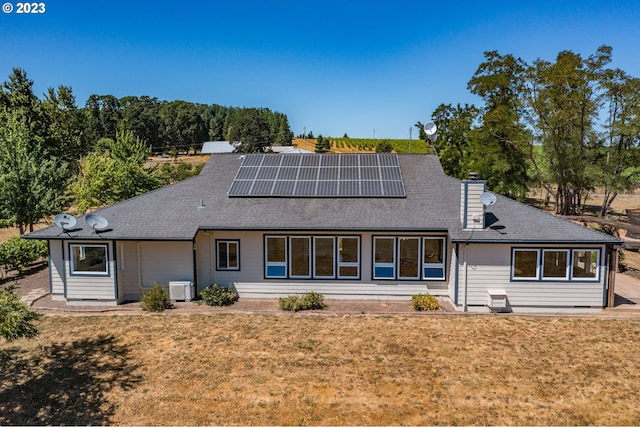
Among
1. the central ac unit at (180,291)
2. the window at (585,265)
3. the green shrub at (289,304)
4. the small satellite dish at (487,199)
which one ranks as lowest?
the green shrub at (289,304)

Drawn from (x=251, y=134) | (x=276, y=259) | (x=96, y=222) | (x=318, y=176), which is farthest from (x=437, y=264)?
(x=251, y=134)

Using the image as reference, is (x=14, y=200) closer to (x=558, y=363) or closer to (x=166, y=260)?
(x=166, y=260)

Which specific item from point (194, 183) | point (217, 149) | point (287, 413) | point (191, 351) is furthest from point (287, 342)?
point (217, 149)

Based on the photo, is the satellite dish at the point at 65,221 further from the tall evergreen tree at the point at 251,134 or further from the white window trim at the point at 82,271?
the tall evergreen tree at the point at 251,134

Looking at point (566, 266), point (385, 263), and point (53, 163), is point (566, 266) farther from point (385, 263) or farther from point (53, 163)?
point (53, 163)

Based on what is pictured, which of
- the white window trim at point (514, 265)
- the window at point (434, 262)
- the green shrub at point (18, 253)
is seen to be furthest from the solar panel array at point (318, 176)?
the green shrub at point (18, 253)

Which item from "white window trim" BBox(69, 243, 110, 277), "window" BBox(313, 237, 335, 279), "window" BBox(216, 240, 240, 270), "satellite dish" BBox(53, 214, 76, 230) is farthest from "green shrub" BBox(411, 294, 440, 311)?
"satellite dish" BBox(53, 214, 76, 230)
